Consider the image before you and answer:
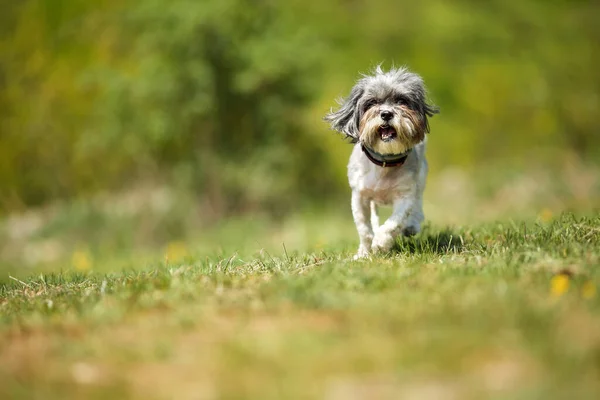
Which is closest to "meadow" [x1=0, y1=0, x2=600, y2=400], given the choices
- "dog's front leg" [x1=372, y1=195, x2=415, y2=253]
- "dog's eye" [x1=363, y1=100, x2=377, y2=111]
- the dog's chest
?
"dog's front leg" [x1=372, y1=195, x2=415, y2=253]

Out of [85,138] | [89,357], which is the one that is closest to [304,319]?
[89,357]

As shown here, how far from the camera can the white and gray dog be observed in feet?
18.9

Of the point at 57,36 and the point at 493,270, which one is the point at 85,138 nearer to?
the point at 57,36

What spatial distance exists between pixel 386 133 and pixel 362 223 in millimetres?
832

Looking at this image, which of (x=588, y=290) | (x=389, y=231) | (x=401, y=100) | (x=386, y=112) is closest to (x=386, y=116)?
(x=386, y=112)

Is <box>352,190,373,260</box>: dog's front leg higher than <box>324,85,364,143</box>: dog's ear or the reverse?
the reverse

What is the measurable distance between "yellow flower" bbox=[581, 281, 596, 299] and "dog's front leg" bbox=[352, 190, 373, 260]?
2397mm

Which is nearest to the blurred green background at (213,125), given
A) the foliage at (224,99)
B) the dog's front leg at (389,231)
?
the foliage at (224,99)

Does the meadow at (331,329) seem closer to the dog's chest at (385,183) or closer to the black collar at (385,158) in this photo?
the dog's chest at (385,183)

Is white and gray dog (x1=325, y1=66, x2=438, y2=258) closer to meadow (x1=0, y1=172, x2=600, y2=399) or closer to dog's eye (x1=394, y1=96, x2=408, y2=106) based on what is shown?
dog's eye (x1=394, y1=96, x2=408, y2=106)

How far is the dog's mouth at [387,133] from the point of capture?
5758 millimetres

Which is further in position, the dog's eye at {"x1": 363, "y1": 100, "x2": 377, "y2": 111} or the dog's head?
the dog's eye at {"x1": 363, "y1": 100, "x2": 377, "y2": 111}

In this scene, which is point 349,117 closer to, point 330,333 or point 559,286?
point 559,286

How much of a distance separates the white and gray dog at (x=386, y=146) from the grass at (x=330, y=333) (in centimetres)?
111
